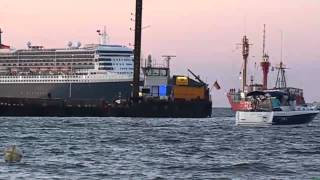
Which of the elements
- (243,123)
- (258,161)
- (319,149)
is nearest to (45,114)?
(243,123)

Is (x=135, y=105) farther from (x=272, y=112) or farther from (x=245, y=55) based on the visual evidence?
(x=245, y=55)

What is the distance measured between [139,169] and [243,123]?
5511 cm

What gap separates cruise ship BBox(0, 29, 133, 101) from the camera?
496ft

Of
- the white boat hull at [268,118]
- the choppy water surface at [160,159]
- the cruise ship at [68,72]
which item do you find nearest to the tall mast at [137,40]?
the cruise ship at [68,72]

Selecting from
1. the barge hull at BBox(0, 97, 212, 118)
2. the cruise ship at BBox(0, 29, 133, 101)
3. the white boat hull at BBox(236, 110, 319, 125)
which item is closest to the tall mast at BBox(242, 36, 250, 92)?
the cruise ship at BBox(0, 29, 133, 101)

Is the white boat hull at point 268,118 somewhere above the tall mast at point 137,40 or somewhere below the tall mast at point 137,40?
below

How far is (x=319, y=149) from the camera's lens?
51.6 metres

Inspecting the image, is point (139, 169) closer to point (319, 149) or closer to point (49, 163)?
point (49, 163)

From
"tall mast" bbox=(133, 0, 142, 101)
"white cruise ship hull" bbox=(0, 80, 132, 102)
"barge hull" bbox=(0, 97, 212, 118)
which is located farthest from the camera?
"white cruise ship hull" bbox=(0, 80, 132, 102)

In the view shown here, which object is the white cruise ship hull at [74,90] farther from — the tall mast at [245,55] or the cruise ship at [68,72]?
the tall mast at [245,55]

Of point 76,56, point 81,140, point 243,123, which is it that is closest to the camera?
point 81,140

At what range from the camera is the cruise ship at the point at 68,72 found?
151m

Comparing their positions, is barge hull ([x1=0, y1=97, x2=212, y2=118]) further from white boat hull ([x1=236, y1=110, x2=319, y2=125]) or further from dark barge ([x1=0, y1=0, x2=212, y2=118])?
white boat hull ([x1=236, y1=110, x2=319, y2=125])

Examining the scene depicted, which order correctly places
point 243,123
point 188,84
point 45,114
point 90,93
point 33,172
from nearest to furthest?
point 33,172
point 243,123
point 45,114
point 188,84
point 90,93
